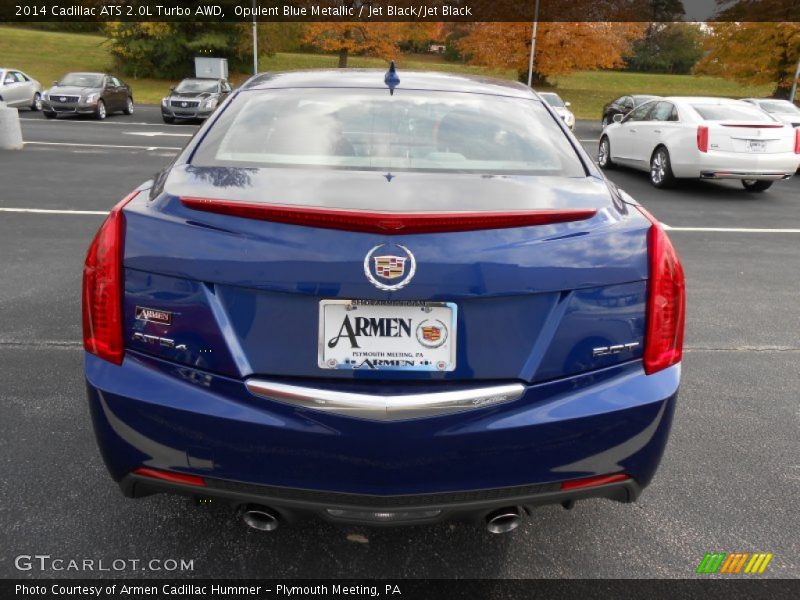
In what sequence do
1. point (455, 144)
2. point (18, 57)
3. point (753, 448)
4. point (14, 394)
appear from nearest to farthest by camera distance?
point (455, 144) → point (753, 448) → point (14, 394) → point (18, 57)

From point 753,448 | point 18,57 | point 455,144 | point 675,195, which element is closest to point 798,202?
point 675,195

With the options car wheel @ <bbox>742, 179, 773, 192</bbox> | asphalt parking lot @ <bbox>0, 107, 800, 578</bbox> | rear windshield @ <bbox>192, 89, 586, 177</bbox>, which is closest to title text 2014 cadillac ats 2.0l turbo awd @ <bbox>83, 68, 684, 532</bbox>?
rear windshield @ <bbox>192, 89, 586, 177</bbox>

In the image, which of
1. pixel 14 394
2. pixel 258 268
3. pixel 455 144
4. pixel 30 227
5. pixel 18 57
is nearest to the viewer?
pixel 258 268

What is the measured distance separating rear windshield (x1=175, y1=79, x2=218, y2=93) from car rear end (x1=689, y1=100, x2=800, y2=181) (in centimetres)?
1738

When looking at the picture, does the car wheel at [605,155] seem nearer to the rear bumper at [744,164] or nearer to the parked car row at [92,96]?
the rear bumper at [744,164]

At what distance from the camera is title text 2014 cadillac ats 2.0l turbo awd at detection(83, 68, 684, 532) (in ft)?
6.29

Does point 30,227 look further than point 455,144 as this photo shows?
Yes

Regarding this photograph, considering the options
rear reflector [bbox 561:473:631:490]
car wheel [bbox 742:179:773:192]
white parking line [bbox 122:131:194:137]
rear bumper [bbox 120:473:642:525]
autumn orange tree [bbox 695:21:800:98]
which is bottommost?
white parking line [bbox 122:131:194:137]

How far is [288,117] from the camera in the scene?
2832 mm

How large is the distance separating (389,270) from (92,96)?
22.8 m

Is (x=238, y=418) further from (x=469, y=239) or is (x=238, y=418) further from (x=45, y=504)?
(x=45, y=504)

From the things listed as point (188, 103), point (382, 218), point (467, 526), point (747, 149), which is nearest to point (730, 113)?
point (747, 149)

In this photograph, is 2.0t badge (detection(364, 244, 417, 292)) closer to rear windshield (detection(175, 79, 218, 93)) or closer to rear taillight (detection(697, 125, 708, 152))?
rear taillight (detection(697, 125, 708, 152))

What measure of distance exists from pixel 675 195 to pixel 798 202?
6.31ft
